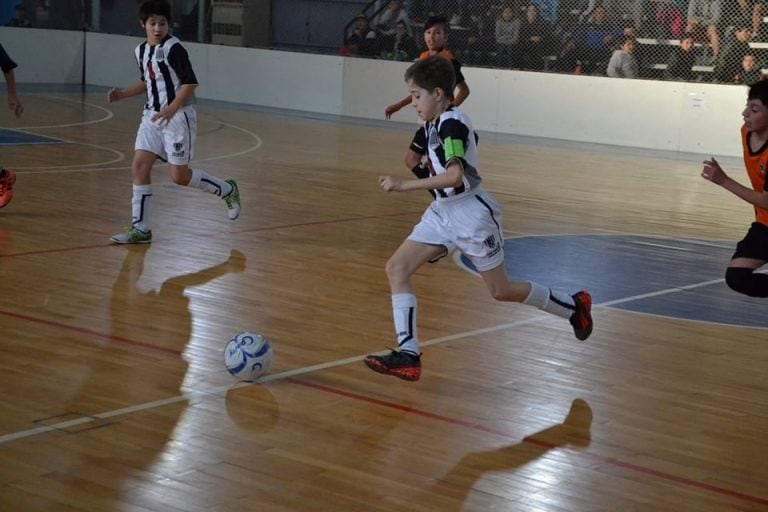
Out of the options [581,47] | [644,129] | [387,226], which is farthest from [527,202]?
[581,47]

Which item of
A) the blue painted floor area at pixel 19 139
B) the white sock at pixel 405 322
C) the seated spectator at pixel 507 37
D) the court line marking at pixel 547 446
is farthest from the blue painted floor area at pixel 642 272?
the seated spectator at pixel 507 37

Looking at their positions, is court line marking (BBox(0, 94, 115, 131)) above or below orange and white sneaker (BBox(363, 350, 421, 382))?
below

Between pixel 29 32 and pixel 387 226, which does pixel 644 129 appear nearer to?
pixel 387 226

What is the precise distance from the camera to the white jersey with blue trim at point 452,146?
5430 mm

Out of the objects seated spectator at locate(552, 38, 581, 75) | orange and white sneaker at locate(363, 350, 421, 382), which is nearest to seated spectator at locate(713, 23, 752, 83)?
seated spectator at locate(552, 38, 581, 75)

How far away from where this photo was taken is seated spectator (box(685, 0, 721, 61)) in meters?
20.0

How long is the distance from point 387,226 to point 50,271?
3.60m

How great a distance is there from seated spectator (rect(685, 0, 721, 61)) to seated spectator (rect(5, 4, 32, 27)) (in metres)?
13.2

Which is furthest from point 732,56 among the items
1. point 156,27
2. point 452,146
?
point 452,146

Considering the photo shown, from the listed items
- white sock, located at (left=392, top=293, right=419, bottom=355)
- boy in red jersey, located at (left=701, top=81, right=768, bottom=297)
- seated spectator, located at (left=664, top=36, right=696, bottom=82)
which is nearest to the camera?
white sock, located at (left=392, top=293, right=419, bottom=355)

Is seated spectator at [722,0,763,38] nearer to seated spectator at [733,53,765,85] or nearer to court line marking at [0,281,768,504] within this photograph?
seated spectator at [733,53,765,85]

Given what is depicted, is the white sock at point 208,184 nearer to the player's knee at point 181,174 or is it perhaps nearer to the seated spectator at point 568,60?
the player's knee at point 181,174

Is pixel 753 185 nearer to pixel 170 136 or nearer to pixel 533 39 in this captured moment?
pixel 170 136

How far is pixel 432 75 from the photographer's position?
17.7 ft
